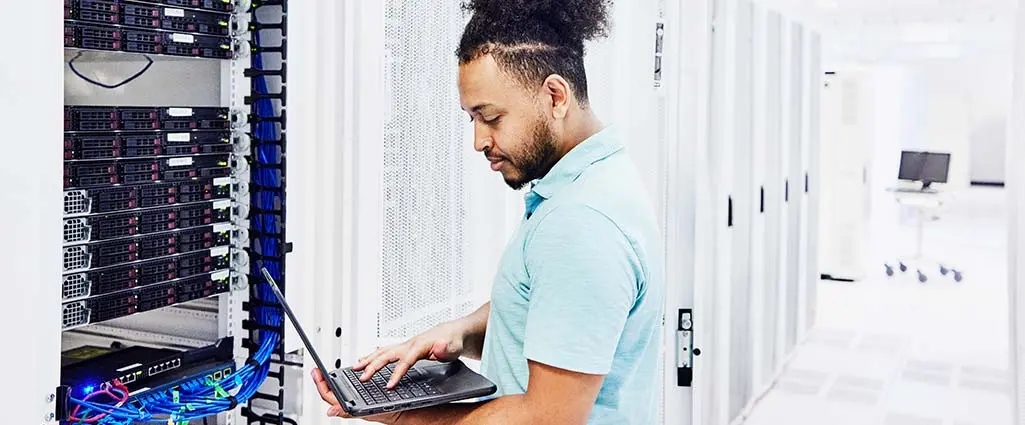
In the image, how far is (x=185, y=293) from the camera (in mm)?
1854

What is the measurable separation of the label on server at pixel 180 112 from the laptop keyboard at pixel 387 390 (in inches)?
29.3

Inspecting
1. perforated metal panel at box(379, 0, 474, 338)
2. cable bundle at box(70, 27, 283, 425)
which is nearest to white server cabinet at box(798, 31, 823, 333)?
perforated metal panel at box(379, 0, 474, 338)

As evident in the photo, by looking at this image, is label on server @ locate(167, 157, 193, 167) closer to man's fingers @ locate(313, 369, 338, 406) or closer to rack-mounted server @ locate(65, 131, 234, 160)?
rack-mounted server @ locate(65, 131, 234, 160)

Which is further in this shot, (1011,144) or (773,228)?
(773,228)

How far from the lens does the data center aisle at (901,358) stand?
15.3 feet

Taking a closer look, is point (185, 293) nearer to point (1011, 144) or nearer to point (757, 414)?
point (1011, 144)

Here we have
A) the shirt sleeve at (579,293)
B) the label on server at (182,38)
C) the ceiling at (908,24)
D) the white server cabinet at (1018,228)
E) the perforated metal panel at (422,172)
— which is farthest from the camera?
the ceiling at (908,24)

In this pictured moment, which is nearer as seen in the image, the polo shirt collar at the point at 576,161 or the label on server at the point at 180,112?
the polo shirt collar at the point at 576,161

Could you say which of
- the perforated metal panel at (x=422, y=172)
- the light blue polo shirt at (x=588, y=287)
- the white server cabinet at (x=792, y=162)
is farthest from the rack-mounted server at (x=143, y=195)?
the white server cabinet at (x=792, y=162)

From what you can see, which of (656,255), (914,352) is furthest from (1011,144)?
(914,352)

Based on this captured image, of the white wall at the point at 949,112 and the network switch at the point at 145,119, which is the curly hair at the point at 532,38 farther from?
the white wall at the point at 949,112

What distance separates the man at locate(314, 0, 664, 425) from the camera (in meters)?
1.13

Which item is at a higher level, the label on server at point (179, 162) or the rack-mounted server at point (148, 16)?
the rack-mounted server at point (148, 16)

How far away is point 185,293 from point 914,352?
5268mm
